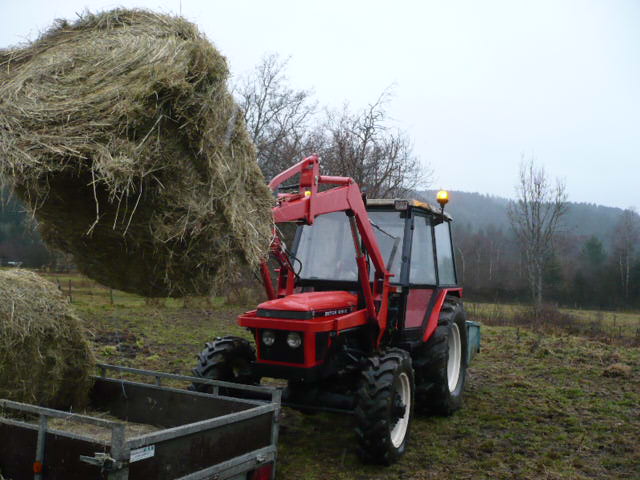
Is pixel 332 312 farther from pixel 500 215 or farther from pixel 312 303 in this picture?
pixel 500 215

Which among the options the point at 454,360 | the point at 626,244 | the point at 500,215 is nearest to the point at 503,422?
the point at 454,360

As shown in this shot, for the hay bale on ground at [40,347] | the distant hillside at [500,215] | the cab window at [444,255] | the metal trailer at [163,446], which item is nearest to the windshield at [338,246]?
the cab window at [444,255]

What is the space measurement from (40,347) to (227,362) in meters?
1.49

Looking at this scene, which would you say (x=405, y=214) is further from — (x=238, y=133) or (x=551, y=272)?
(x=551, y=272)

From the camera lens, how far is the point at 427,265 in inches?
229

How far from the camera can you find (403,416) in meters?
4.59

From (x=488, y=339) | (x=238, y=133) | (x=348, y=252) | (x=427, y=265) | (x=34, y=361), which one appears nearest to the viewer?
(x=238, y=133)

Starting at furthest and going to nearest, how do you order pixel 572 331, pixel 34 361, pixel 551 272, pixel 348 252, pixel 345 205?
pixel 551 272
pixel 572 331
pixel 348 252
pixel 345 205
pixel 34 361

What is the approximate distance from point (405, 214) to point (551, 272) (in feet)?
104

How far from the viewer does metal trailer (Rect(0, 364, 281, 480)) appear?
8.93 ft

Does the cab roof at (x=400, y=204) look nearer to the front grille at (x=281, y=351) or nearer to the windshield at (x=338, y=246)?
the windshield at (x=338, y=246)

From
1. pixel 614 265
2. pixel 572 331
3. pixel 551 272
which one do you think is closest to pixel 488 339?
pixel 572 331

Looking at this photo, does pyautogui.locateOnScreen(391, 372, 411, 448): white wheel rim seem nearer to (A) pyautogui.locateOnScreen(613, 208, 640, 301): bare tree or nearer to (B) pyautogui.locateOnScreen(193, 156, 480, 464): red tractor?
(B) pyautogui.locateOnScreen(193, 156, 480, 464): red tractor

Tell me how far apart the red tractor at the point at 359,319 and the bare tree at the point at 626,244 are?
3089cm
